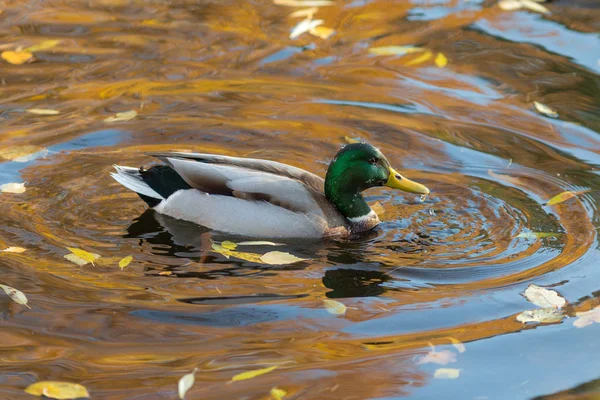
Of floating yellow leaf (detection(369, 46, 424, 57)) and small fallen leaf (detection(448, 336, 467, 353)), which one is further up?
floating yellow leaf (detection(369, 46, 424, 57))

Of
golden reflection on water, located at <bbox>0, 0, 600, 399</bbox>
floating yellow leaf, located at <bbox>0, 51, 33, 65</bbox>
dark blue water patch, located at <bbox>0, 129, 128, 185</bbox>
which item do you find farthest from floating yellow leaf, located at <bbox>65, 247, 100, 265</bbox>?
floating yellow leaf, located at <bbox>0, 51, 33, 65</bbox>

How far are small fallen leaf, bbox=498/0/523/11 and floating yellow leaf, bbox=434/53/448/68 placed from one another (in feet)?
4.58

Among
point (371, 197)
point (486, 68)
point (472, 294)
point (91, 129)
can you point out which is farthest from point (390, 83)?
point (472, 294)

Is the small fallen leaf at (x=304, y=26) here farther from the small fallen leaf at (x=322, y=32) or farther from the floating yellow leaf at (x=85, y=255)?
the floating yellow leaf at (x=85, y=255)

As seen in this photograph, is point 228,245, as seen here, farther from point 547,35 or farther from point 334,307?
point 547,35

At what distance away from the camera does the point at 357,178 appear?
266 inches

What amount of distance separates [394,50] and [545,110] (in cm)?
184

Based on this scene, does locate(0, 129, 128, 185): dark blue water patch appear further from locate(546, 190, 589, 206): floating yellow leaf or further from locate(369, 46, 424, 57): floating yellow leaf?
locate(546, 190, 589, 206): floating yellow leaf

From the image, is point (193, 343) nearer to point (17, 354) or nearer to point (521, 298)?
point (17, 354)

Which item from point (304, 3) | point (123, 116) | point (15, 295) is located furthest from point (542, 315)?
point (304, 3)

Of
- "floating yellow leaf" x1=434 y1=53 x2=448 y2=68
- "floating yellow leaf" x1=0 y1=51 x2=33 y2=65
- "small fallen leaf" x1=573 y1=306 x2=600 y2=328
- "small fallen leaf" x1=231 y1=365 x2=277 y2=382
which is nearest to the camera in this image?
"small fallen leaf" x1=231 y1=365 x2=277 y2=382

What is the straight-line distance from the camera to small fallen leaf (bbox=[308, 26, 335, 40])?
10008 mm

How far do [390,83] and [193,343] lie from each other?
14.9ft

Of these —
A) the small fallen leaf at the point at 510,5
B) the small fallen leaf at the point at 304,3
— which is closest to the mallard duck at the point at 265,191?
the small fallen leaf at the point at 304,3
